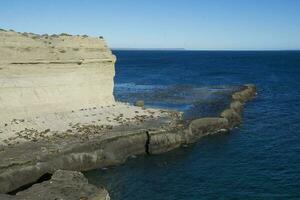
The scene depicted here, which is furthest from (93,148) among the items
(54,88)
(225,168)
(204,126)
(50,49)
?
(204,126)

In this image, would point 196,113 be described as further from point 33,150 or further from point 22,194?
point 22,194

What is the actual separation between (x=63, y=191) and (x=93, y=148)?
33.4 feet

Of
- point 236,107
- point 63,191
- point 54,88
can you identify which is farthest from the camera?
point 236,107

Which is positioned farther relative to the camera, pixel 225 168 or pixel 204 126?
A: pixel 204 126

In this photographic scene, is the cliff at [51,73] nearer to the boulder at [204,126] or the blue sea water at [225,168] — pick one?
the boulder at [204,126]

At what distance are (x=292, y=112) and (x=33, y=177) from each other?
3680 centimetres

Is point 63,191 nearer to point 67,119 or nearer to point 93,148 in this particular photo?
point 93,148

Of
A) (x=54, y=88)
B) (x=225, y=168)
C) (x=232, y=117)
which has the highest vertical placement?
(x=54, y=88)

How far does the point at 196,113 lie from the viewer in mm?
52156

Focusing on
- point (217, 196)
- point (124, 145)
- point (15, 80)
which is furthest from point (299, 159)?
point (15, 80)

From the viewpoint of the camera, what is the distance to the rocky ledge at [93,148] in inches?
1165

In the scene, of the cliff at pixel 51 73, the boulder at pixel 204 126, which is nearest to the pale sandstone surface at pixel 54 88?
the cliff at pixel 51 73

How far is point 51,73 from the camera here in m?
42.9

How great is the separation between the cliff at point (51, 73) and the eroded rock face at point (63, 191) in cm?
1478
